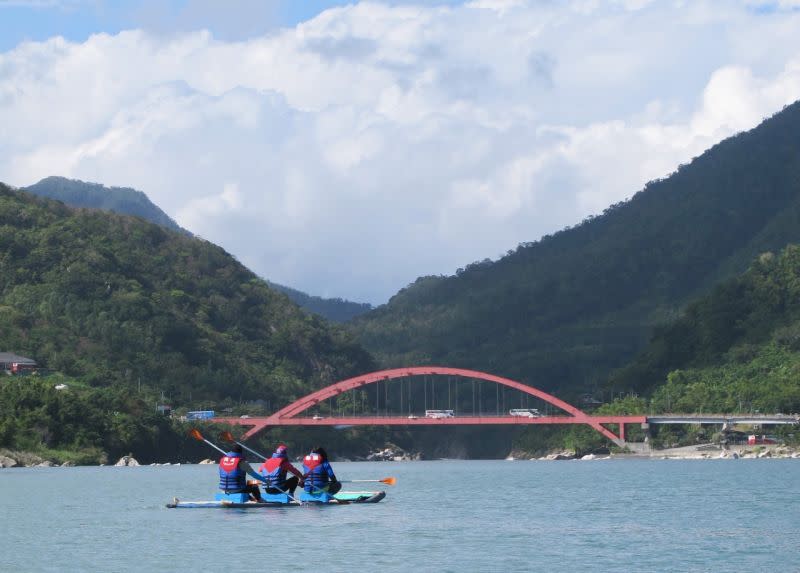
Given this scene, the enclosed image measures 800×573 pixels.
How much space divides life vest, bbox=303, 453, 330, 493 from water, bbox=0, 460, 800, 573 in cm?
100

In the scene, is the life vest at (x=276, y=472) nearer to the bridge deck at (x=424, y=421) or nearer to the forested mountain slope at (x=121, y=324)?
the bridge deck at (x=424, y=421)

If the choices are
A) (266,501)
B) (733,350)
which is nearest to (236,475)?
(266,501)

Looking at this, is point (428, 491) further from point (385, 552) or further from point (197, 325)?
point (197, 325)

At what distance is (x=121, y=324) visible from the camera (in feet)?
551

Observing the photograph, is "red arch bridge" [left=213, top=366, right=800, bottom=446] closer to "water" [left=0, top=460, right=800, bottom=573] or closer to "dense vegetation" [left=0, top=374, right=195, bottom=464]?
"dense vegetation" [left=0, top=374, right=195, bottom=464]

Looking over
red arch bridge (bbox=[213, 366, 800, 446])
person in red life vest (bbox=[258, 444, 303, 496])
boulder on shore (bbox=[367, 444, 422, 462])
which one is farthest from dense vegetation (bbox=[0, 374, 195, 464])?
person in red life vest (bbox=[258, 444, 303, 496])

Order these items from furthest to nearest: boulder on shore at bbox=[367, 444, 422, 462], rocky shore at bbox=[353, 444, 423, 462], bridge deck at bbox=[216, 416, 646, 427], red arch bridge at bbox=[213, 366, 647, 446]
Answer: boulder on shore at bbox=[367, 444, 422, 462] → rocky shore at bbox=[353, 444, 423, 462] → red arch bridge at bbox=[213, 366, 647, 446] → bridge deck at bbox=[216, 416, 646, 427]

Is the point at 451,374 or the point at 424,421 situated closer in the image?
the point at 424,421

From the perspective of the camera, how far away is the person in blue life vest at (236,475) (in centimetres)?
5619

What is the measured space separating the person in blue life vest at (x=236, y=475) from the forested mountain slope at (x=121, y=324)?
9421 centimetres

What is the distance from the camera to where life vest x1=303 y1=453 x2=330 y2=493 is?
192ft

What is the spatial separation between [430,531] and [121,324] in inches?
4792

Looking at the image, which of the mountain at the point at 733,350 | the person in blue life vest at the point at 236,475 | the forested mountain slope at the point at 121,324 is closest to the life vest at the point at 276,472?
the person in blue life vest at the point at 236,475

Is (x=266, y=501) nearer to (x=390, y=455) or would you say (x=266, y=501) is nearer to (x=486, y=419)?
(x=486, y=419)
